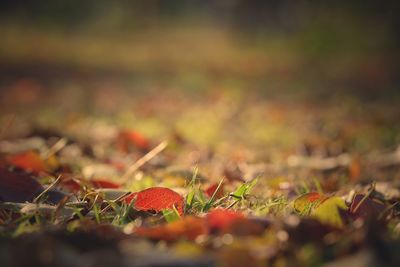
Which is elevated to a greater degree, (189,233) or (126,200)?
(189,233)

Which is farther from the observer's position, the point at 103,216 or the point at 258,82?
the point at 258,82

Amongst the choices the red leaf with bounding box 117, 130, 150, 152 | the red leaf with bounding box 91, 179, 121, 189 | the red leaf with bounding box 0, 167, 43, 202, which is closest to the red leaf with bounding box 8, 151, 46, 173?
the red leaf with bounding box 91, 179, 121, 189

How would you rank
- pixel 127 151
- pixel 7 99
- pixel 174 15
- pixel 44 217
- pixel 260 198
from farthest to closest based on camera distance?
1. pixel 174 15
2. pixel 7 99
3. pixel 127 151
4. pixel 260 198
5. pixel 44 217

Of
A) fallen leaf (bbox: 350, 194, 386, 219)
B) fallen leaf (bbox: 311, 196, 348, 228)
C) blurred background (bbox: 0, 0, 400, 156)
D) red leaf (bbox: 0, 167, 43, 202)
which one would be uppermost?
fallen leaf (bbox: 311, 196, 348, 228)

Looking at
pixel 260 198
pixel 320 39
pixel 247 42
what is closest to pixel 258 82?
pixel 320 39

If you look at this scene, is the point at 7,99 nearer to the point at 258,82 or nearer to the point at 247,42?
the point at 258,82

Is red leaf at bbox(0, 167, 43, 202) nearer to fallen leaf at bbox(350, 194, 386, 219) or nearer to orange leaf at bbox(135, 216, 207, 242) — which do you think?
orange leaf at bbox(135, 216, 207, 242)

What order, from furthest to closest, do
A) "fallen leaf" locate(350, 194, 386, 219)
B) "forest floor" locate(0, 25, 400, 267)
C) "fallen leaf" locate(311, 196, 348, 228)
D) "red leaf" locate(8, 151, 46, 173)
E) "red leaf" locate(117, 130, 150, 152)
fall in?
1. "red leaf" locate(117, 130, 150, 152)
2. "red leaf" locate(8, 151, 46, 173)
3. "fallen leaf" locate(350, 194, 386, 219)
4. "fallen leaf" locate(311, 196, 348, 228)
5. "forest floor" locate(0, 25, 400, 267)
